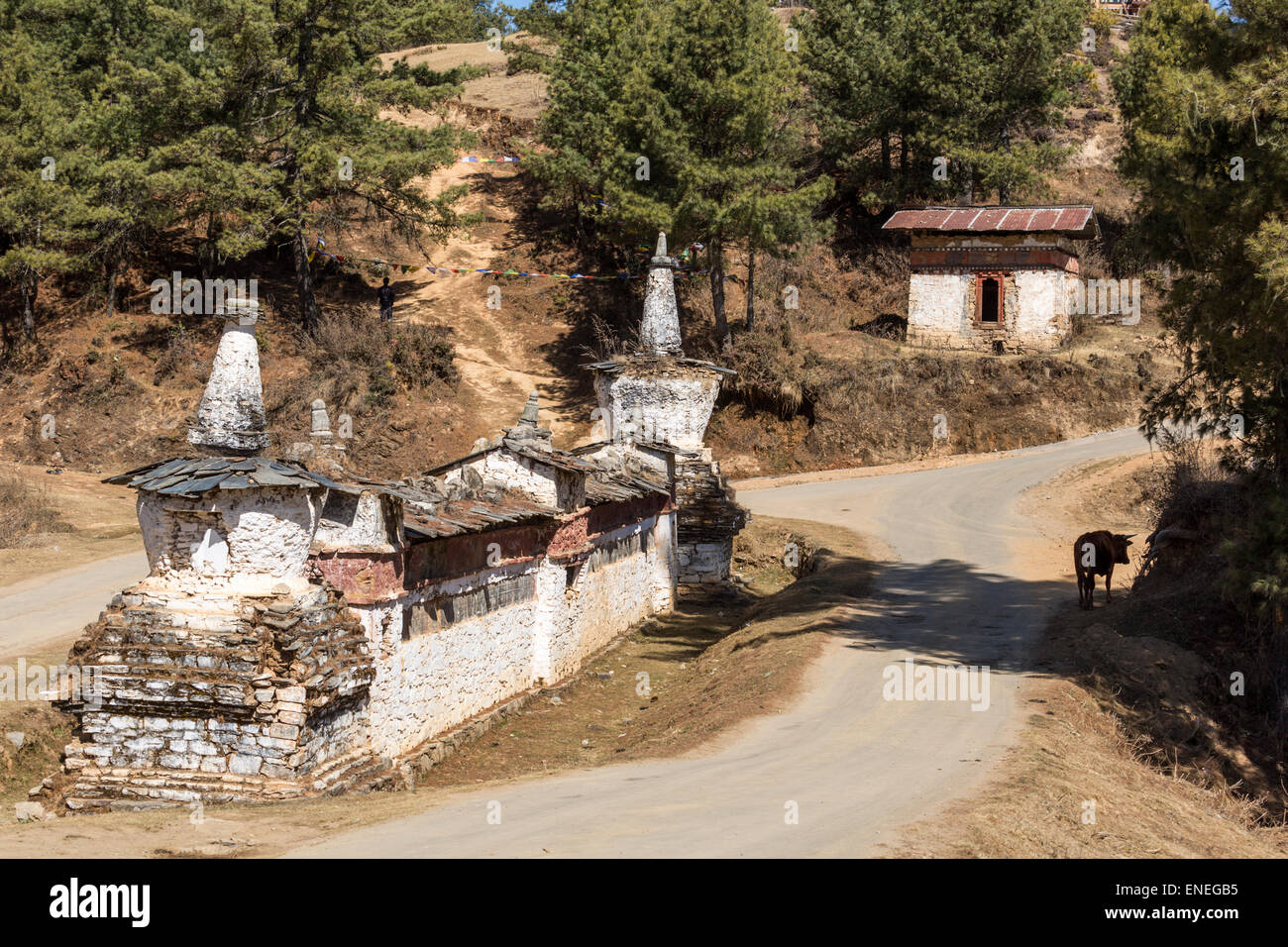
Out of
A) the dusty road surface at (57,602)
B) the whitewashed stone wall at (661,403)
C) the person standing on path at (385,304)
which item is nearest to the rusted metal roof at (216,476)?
the dusty road surface at (57,602)

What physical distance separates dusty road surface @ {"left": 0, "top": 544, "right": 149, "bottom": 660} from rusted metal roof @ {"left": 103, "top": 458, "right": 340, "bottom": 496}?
25.9 ft

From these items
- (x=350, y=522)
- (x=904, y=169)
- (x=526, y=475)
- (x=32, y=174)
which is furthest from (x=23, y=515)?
(x=904, y=169)

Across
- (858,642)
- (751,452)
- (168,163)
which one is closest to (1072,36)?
(751,452)

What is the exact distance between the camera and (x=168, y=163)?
41062 millimetres

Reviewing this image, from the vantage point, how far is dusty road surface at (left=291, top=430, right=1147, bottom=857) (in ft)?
34.1

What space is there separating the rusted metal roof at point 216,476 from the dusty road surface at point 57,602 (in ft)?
25.9

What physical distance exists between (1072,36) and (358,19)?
26.3m

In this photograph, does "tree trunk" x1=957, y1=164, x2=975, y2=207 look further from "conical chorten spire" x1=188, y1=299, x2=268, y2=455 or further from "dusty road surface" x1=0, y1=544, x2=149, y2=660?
"conical chorten spire" x1=188, y1=299, x2=268, y2=455

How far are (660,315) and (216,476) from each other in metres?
Result: 15.4

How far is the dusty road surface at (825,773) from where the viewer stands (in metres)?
10.4

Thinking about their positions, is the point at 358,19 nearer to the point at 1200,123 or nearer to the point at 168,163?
the point at 168,163
